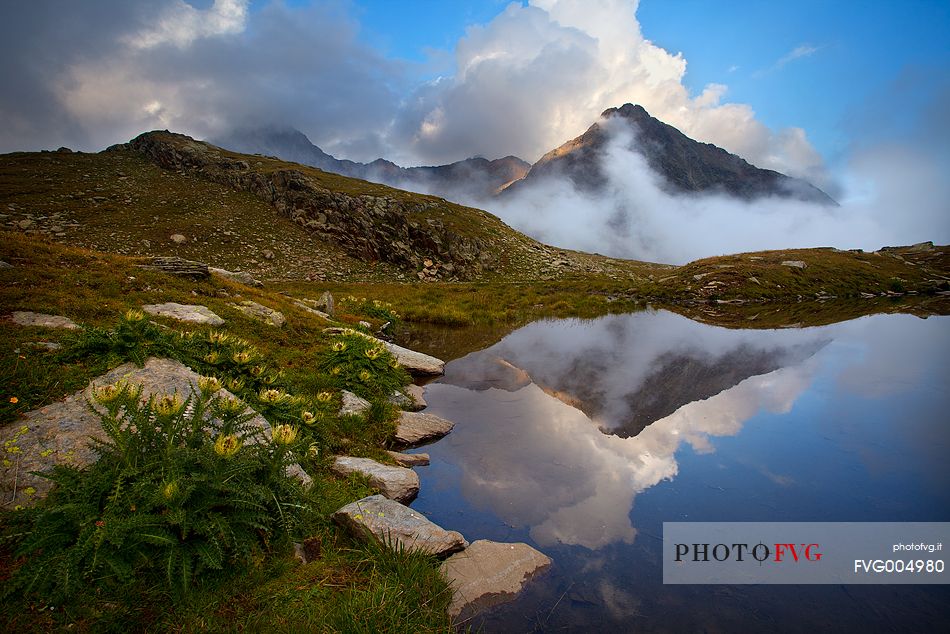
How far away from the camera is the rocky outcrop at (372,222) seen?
4528 centimetres

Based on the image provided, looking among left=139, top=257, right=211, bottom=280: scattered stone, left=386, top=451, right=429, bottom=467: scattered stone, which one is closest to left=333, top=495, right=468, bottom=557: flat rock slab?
left=386, top=451, right=429, bottom=467: scattered stone

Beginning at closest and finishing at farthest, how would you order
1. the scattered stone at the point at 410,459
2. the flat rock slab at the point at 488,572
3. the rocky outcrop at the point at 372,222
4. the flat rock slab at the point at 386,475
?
the flat rock slab at the point at 488,572
the flat rock slab at the point at 386,475
the scattered stone at the point at 410,459
the rocky outcrop at the point at 372,222

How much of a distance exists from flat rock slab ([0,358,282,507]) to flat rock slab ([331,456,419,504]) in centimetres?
107

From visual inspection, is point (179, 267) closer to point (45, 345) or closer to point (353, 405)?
point (45, 345)

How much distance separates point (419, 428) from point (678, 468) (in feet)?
16.3

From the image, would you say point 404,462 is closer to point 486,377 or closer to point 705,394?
point 486,377

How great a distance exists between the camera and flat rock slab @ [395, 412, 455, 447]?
8.09 m

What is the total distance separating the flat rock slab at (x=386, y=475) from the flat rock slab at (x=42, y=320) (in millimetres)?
5348

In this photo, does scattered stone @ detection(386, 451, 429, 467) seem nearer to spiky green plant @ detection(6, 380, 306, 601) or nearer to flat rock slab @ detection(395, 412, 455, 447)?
flat rock slab @ detection(395, 412, 455, 447)

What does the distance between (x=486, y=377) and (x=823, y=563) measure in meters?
8.79

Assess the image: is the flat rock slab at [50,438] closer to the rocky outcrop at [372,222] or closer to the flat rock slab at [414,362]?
the flat rock slab at [414,362]

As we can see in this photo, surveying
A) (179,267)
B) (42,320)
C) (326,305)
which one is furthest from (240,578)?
(326,305)

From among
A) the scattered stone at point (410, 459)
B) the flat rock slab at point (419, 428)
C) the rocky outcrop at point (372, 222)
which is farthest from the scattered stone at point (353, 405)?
the rocky outcrop at point (372, 222)

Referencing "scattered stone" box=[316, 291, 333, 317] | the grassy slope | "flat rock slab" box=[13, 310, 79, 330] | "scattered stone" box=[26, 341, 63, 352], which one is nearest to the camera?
the grassy slope
